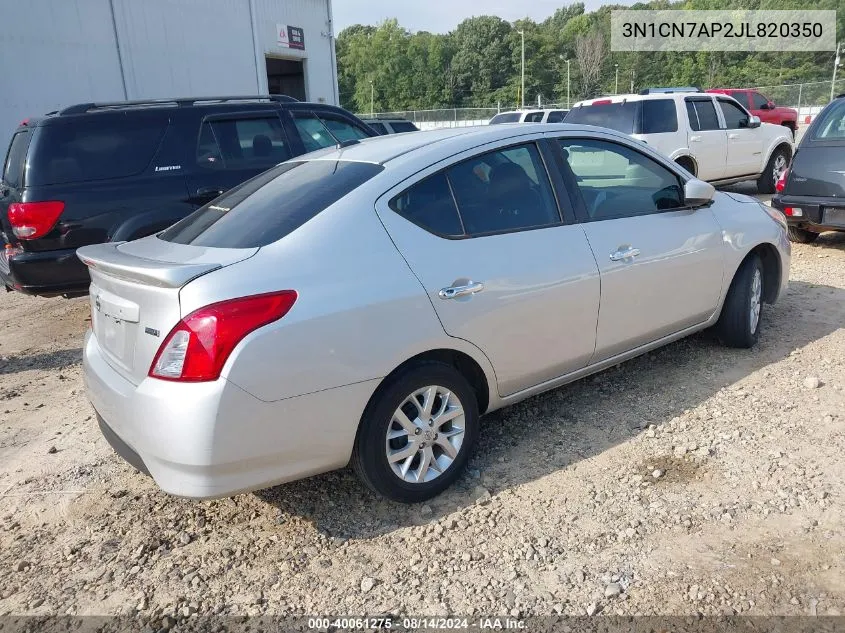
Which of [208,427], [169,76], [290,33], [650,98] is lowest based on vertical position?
[208,427]

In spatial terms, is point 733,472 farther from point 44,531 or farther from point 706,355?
point 44,531

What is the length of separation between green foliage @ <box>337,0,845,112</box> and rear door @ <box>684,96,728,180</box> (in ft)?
237

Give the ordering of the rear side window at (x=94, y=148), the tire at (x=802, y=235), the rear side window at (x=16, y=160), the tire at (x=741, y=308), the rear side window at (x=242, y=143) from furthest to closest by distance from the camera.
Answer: the tire at (x=802, y=235) < the rear side window at (x=242, y=143) < the rear side window at (x=16, y=160) < the rear side window at (x=94, y=148) < the tire at (x=741, y=308)

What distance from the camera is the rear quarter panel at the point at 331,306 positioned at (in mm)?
2525

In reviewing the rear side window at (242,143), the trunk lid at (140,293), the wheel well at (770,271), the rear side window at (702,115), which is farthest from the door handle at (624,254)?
the rear side window at (702,115)

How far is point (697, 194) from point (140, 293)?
130 inches

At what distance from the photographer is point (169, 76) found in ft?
58.6

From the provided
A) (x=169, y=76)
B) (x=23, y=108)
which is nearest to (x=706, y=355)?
(x=23, y=108)

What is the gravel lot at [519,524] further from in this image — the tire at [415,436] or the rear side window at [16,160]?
the rear side window at [16,160]

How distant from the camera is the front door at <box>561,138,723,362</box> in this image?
146 inches

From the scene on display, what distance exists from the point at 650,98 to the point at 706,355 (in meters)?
6.55

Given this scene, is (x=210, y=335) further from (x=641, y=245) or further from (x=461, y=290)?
(x=641, y=245)

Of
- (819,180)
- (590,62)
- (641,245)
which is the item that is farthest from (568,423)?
(590,62)

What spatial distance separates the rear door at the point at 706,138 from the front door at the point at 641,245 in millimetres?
6870
